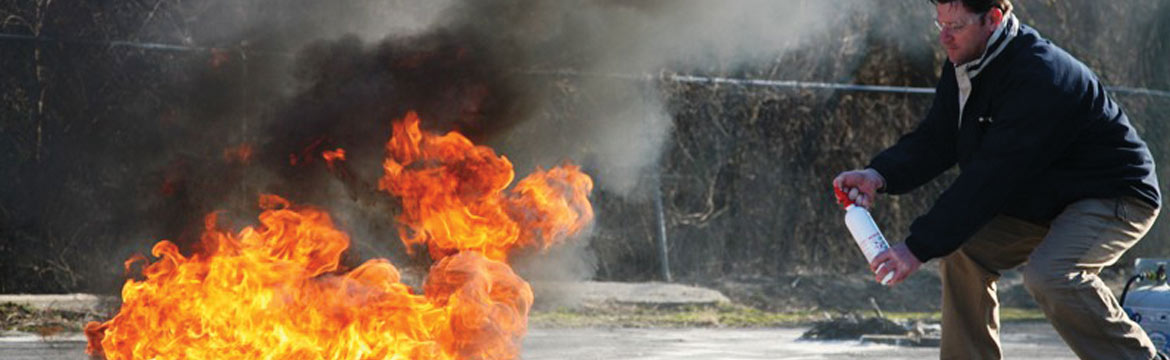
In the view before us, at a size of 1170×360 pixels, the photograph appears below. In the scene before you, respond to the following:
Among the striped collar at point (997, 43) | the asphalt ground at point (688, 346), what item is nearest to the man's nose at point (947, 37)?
the striped collar at point (997, 43)

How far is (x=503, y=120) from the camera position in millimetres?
7961

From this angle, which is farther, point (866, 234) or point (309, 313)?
point (309, 313)

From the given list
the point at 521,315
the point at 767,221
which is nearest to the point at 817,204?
the point at 767,221

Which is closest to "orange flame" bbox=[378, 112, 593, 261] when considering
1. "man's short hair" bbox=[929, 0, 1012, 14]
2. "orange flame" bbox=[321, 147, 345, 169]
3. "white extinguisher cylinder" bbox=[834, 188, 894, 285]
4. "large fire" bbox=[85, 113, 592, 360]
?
"large fire" bbox=[85, 113, 592, 360]

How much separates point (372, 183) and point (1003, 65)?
11.9 feet

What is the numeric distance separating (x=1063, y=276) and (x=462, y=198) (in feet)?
8.80

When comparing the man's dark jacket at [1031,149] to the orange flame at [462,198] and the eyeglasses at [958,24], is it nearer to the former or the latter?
the eyeglasses at [958,24]

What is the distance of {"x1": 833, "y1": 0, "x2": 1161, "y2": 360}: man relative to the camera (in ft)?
14.9

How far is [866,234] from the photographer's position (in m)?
4.60

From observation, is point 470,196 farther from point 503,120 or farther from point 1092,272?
point 1092,272

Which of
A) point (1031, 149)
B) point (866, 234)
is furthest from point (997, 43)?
point (866, 234)

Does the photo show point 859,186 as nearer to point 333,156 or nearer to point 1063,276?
point 1063,276

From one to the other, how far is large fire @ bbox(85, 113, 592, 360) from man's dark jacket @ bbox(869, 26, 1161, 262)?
6.12 feet

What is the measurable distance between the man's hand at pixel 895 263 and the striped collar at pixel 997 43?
737 mm
